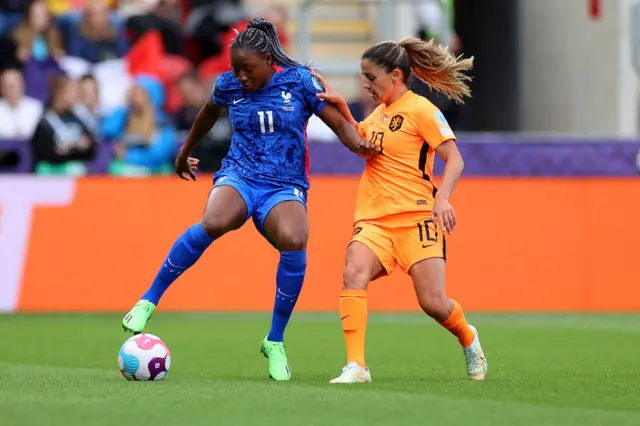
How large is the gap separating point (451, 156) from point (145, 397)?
236 cm

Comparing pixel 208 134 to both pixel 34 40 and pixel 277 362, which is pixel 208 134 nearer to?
pixel 34 40

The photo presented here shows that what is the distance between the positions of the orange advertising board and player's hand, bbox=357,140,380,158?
238 inches

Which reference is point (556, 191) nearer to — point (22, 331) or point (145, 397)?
point (22, 331)

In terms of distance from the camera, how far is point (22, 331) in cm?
1162

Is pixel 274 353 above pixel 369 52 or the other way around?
the other way around

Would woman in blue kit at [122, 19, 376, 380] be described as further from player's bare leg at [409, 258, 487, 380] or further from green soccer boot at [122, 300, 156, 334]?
player's bare leg at [409, 258, 487, 380]

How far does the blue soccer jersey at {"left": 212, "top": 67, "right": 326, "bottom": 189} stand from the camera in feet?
25.1

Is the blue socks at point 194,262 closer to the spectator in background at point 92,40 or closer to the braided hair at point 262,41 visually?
the braided hair at point 262,41

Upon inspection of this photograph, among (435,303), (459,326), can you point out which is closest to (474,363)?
(459,326)

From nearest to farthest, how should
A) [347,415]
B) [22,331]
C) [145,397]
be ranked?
[347,415]
[145,397]
[22,331]

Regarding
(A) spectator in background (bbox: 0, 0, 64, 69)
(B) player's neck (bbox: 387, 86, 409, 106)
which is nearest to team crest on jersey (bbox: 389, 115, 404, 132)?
(B) player's neck (bbox: 387, 86, 409, 106)

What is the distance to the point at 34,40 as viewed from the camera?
1656 centimetres

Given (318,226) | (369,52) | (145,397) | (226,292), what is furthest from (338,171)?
(145,397)

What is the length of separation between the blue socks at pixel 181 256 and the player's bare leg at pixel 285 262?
15.4 inches
